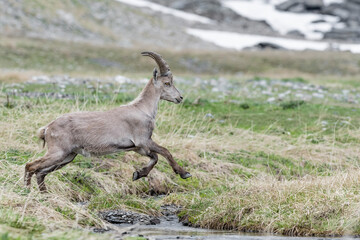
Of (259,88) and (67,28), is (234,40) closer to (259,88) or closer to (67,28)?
(67,28)

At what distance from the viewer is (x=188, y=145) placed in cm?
1535

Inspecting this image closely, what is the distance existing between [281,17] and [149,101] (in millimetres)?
91549

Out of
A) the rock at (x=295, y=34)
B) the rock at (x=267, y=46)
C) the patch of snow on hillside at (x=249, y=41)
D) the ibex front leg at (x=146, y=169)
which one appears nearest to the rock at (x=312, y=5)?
the rock at (x=295, y=34)

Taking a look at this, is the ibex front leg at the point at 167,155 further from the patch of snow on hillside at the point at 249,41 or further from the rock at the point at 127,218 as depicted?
the patch of snow on hillside at the point at 249,41

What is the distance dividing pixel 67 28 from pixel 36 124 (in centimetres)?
4662

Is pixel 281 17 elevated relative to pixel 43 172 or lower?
elevated

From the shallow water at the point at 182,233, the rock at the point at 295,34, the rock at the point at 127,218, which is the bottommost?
the rock at the point at 127,218

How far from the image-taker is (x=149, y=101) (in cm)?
1220

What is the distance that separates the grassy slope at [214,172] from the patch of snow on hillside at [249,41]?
5284 cm

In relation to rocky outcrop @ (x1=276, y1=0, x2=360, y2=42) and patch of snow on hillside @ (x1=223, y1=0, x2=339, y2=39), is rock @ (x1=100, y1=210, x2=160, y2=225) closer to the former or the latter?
patch of snow on hillside @ (x1=223, y1=0, x2=339, y2=39)

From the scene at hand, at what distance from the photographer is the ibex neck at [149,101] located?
12.0 meters

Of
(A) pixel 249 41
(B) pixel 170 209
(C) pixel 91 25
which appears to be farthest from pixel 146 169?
(A) pixel 249 41

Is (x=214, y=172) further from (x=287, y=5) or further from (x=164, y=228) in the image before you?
(x=287, y=5)

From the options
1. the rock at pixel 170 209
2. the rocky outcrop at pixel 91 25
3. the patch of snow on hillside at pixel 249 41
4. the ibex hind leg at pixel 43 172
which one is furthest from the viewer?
the patch of snow on hillside at pixel 249 41
